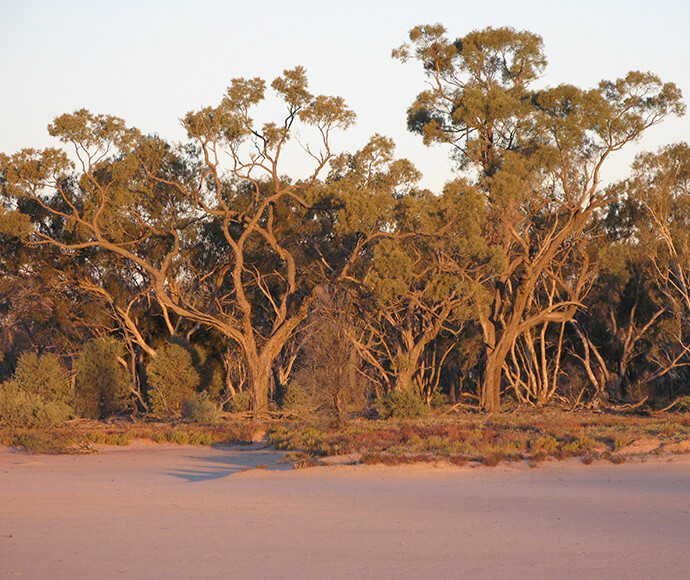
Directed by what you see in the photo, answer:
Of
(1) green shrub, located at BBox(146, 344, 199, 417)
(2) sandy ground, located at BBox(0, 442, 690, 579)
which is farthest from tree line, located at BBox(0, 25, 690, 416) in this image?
(2) sandy ground, located at BBox(0, 442, 690, 579)

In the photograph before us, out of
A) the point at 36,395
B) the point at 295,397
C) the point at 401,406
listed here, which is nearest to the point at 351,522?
the point at 401,406

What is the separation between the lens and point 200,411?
90.6ft

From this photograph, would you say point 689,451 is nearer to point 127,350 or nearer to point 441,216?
point 441,216

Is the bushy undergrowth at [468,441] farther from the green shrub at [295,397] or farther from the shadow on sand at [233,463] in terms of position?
the green shrub at [295,397]

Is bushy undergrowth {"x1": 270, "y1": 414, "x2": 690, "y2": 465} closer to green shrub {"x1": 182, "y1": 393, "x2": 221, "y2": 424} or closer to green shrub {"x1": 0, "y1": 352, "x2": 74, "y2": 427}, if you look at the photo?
green shrub {"x1": 182, "y1": 393, "x2": 221, "y2": 424}

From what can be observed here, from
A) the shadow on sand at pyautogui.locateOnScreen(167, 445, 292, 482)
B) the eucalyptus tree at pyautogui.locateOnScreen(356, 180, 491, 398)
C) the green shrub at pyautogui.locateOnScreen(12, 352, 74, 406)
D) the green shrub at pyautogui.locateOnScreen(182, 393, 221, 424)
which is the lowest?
the shadow on sand at pyautogui.locateOnScreen(167, 445, 292, 482)

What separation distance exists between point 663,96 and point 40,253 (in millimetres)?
25000

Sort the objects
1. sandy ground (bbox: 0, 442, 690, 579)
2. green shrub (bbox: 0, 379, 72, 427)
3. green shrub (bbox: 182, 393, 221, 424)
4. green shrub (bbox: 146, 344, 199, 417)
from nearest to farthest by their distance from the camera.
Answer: sandy ground (bbox: 0, 442, 690, 579) → green shrub (bbox: 0, 379, 72, 427) → green shrub (bbox: 182, 393, 221, 424) → green shrub (bbox: 146, 344, 199, 417)

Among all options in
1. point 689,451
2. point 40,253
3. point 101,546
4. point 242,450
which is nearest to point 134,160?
point 40,253

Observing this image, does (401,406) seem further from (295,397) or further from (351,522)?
(351,522)

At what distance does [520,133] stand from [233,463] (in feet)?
60.1

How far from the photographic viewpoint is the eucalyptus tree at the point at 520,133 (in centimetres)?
3023

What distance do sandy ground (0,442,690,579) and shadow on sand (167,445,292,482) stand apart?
195 mm

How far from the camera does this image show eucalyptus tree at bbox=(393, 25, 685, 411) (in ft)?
99.2
